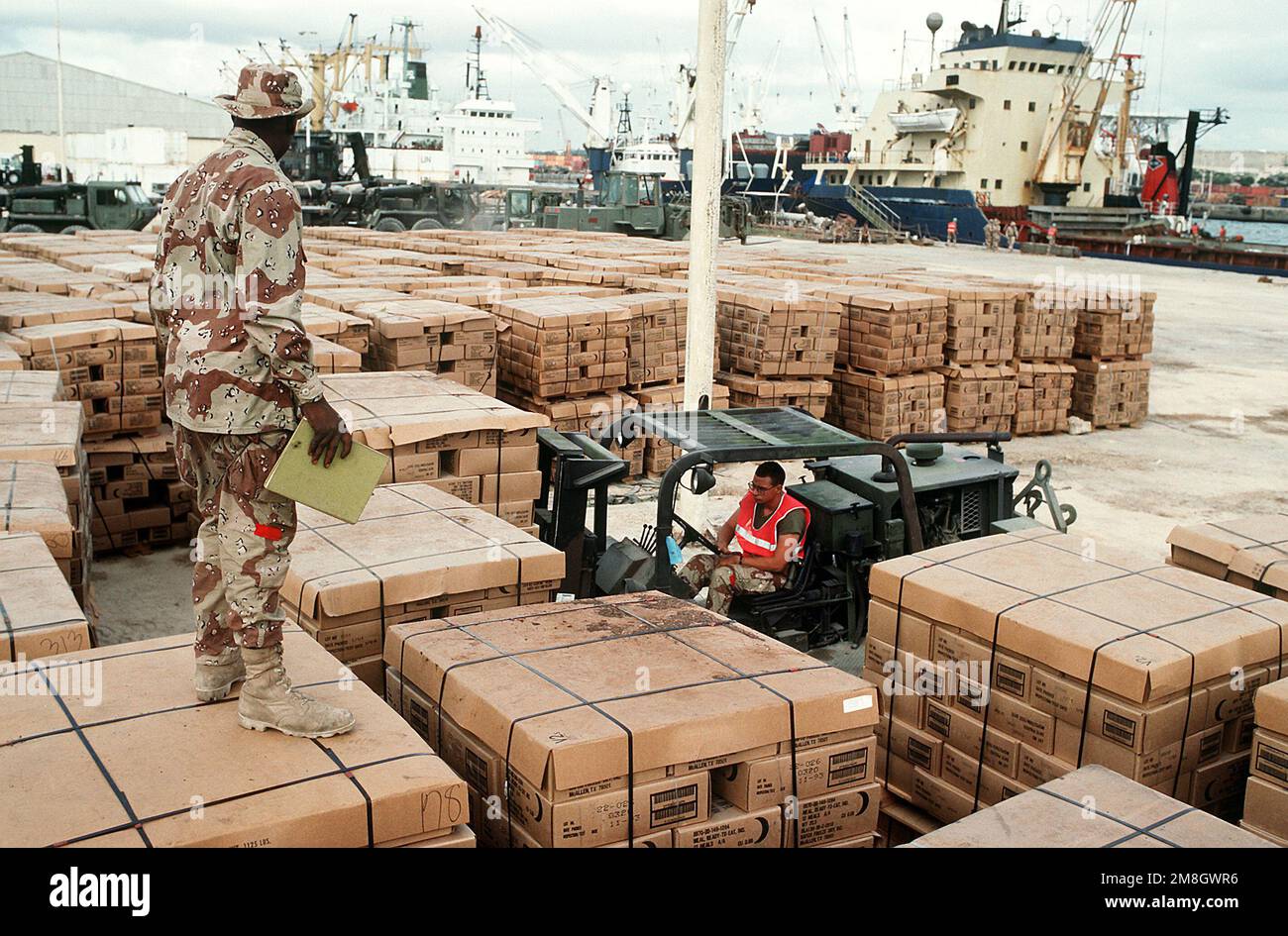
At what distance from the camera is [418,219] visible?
31.8 metres

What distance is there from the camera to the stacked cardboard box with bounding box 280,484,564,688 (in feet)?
13.4

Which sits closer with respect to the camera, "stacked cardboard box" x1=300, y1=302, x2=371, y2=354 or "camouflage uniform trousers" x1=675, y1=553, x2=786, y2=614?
"camouflage uniform trousers" x1=675, y1=553, x2=786, y2=614

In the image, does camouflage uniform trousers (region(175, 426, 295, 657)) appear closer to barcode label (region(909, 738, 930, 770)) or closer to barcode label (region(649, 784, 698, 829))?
barcode label (region(649, 784, 698, 829))

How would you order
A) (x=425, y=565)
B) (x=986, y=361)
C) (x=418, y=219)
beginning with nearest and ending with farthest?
(x=425, y=565), (x=986, y=361), (x=418, y=219)

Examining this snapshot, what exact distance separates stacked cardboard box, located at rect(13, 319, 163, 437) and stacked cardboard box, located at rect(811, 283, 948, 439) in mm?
7108

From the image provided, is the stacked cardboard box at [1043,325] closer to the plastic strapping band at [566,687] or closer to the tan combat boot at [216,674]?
the plastic strapping band at [566,687]

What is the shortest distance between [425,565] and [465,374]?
512cm

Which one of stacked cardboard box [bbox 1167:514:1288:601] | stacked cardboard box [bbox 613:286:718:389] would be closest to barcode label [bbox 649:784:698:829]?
stacked cardboard box [bbox 1167:514:1288:601]

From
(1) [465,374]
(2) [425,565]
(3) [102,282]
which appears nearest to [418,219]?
(3) [102,282]

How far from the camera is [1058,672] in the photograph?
3.76 metres

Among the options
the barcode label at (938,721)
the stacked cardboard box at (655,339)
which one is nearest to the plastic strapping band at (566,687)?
the barcode label at (938,721)

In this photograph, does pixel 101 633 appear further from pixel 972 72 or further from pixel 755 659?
pixel 972 72

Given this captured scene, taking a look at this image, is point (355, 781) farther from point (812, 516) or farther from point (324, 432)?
point (812, 516)
